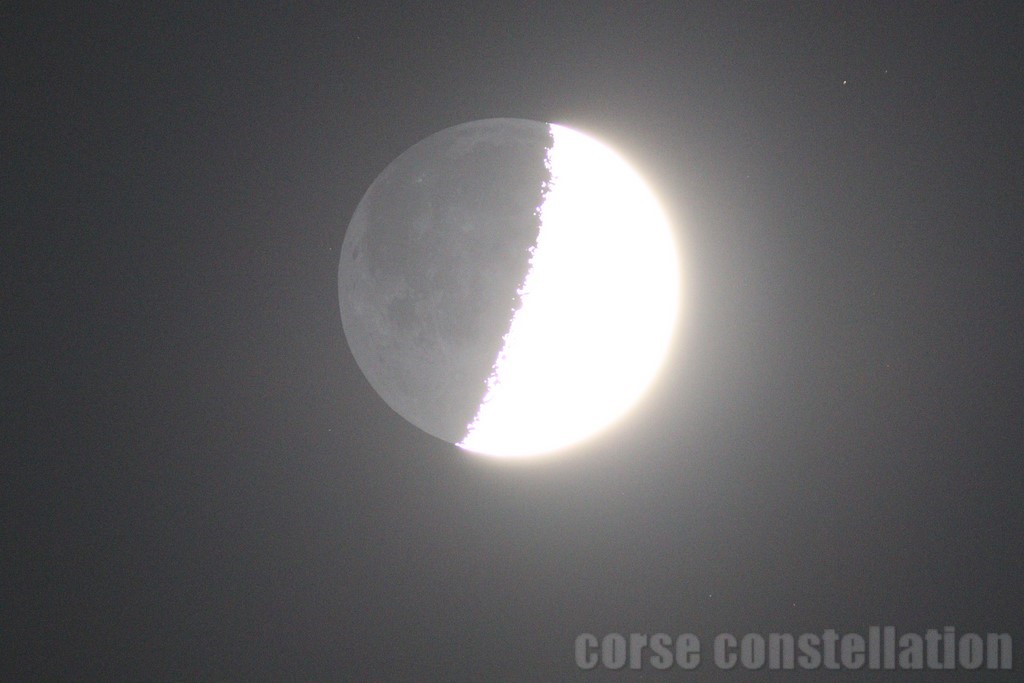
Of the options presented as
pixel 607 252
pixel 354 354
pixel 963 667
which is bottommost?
pixel 963 667

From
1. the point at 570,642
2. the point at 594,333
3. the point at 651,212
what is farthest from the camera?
the point at 570,642

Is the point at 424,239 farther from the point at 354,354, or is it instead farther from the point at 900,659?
the point at 900,659

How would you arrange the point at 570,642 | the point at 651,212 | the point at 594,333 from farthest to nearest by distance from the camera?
the point at 570,642, the point at 651,212, the point at 594,333

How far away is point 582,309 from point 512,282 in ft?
0.90

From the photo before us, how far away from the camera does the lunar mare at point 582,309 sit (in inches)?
78.1

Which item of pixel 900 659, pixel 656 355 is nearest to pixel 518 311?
pixel 656 355

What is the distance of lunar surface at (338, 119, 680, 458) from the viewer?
6.55 ft

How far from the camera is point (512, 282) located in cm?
202

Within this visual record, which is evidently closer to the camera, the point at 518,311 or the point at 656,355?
the point at 518,311

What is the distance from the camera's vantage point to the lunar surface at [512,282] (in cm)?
200

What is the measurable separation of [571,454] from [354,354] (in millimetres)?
996

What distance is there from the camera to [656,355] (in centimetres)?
220

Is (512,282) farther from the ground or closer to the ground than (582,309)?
farther from the ground

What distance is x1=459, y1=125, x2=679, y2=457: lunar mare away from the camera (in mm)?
1983
